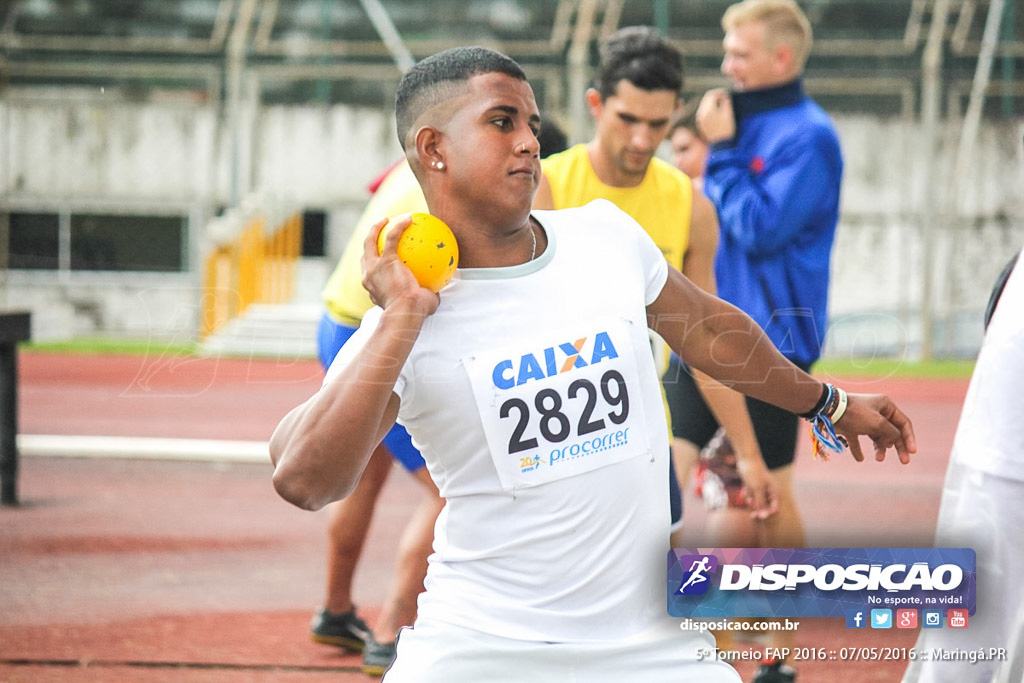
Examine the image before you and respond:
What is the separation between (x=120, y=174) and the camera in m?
18.4

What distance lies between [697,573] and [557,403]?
0.43m

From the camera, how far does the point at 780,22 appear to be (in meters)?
4.55

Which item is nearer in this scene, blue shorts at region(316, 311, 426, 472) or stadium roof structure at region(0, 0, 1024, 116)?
blue shorts at region(316, 311, 426, 472)

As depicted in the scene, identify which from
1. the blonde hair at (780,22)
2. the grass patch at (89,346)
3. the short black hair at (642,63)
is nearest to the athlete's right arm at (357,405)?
the short black hair at (642,63)

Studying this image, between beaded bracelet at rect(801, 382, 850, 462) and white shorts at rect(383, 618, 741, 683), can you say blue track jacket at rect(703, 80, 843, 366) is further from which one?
white shorts at rect(383, 618, 741, 683)

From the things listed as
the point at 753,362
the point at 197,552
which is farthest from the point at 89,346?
the point at 753,362

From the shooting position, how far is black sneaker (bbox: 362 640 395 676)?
421cm

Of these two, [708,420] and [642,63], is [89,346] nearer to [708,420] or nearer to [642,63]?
[708,420]

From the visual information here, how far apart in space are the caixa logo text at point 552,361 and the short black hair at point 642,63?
178 cm

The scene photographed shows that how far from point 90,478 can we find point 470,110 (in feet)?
21.6

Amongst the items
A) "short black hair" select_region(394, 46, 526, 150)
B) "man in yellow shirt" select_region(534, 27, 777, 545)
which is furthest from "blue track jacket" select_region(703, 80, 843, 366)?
"short black hair" select_region(394, 46, 526, 150)

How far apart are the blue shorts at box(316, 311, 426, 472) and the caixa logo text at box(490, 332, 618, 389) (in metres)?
1.74

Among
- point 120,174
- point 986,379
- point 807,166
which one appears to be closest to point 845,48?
point 120,174

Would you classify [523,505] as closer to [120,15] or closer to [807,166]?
[807,166]
